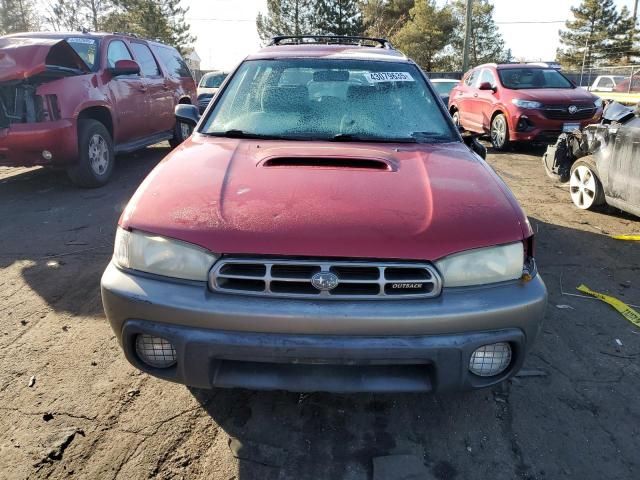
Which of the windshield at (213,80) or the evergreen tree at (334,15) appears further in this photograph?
the evergreen tree at (334,15)

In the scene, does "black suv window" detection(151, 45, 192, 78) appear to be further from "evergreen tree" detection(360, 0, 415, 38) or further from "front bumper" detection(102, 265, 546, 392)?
"evergreen tree" detection(360, 0, 415, 38)

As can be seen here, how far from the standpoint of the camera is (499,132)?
395 inches

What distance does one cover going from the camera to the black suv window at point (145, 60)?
7.95 m

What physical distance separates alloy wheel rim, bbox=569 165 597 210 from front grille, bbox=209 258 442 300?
4643mm

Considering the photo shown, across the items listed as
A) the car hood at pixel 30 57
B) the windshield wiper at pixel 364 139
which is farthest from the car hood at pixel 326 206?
the car hood at pixel 30 57

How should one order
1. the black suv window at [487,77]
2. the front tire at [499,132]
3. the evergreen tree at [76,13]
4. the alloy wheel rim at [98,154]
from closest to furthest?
the alloy wheel rim at [98,154], the front tire at [499,132], the black suv window at [487,77], the evergreen tree at [76,13]

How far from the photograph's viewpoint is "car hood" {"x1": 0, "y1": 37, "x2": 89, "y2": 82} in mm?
5582

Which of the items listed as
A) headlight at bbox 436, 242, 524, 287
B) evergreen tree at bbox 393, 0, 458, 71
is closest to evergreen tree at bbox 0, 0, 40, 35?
evergreen tree at bbox 393, 0, 458, 71

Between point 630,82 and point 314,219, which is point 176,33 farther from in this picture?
point 314,219

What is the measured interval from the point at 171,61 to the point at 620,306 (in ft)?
27.4

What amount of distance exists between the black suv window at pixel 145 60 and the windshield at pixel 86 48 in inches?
41.3

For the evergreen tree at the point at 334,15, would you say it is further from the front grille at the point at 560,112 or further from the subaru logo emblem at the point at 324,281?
the subaru logo emblem at the point at 324,281

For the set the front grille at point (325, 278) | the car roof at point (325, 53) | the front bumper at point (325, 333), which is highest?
the car roof at point (325, 53)

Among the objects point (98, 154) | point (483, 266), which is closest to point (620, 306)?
point (483, 266)
